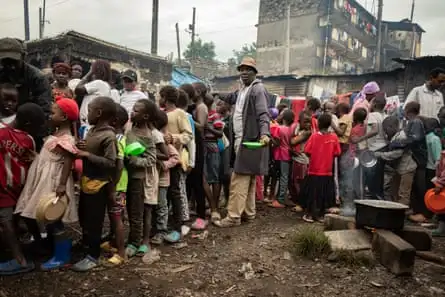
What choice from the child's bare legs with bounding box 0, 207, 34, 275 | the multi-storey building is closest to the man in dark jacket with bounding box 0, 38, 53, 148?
the child's bare legs with bounding box 0, 207, 34, 275

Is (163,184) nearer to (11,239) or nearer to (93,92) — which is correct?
(11,239)

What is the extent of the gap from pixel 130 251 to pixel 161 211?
583 mm

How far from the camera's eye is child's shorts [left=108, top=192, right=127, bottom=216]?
3.17 m

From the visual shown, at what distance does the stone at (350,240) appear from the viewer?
141 inches

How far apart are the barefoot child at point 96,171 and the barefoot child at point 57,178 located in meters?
0.12

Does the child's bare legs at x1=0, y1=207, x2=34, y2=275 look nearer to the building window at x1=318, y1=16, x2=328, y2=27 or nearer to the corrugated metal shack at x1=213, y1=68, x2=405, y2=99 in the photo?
the corrugated metal shack at x1=213, y1=68, x2=405, y2=99

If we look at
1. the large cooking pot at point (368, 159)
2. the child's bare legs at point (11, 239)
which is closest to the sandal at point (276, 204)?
the large cooking pot at point (368, 159)

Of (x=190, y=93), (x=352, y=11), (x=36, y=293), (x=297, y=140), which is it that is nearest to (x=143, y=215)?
(x=36, y=293)

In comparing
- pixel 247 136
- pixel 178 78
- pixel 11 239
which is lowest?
pixel 11 239

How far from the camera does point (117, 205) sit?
320 centimetres

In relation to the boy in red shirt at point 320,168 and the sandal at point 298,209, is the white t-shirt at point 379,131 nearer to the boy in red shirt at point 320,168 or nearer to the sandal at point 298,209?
the boy in red shirt at point 320,168

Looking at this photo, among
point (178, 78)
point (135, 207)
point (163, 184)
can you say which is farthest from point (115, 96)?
point (178, 78)

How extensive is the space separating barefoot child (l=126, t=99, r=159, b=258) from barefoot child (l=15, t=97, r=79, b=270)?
547 millimetres

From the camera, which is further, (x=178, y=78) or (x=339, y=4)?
(x=339, y=4)
